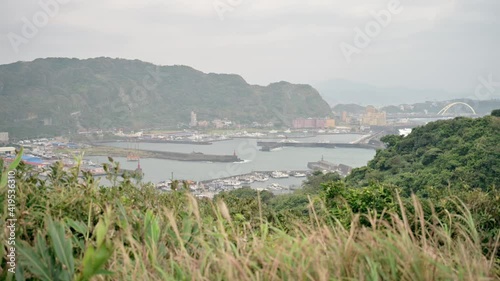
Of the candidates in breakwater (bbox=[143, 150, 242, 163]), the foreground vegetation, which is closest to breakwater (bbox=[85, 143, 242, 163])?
breakwater (bbox=[143, 150, 242, 163])

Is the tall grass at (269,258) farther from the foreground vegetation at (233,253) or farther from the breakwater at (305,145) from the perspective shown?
the breakwater at (305,145)

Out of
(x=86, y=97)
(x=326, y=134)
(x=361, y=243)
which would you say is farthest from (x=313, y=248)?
(x=326, y=134)

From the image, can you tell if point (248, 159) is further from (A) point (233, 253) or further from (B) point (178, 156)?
(A) point (233, 253)

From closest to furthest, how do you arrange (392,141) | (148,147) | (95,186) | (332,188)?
(95,186) → (332,188) → (392,141) → (148,147)

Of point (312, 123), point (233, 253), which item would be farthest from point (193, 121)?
point (233, 253)

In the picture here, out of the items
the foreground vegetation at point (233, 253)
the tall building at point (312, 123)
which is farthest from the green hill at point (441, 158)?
the tall building at point (312, 123)

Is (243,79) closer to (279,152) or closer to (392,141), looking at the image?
(279,152)
